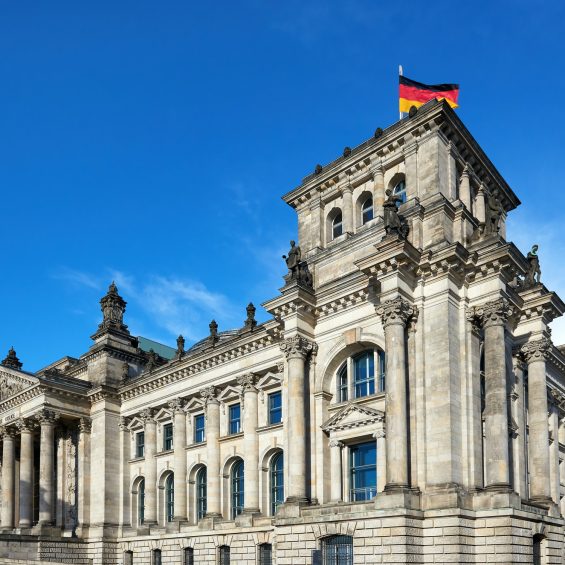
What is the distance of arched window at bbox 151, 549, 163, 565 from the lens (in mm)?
43688

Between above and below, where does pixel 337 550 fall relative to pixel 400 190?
below

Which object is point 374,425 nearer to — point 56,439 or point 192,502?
point 192,502

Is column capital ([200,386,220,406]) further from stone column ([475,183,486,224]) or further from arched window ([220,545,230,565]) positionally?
stone column ([475,183,486,224])

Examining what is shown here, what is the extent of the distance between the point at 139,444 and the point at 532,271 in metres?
28.8

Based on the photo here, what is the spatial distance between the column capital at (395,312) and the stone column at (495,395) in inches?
119

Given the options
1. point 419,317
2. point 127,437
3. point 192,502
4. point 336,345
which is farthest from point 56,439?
point 419,317

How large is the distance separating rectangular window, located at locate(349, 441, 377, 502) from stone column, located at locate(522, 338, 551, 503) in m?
7.34

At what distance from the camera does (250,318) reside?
40.8 m

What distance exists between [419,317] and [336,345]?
467cm

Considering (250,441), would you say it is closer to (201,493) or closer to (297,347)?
(201,493)

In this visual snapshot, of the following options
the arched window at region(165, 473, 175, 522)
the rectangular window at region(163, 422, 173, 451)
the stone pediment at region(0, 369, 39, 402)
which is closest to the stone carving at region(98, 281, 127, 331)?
the stone pediment at region(0, 369, 39, 402)

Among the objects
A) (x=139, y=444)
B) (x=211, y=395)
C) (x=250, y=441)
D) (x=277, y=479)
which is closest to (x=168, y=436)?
(x=139, y=444)

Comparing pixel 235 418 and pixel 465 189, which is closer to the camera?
pixel 465 189

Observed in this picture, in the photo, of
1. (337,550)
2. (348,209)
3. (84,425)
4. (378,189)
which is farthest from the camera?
(84,425)
